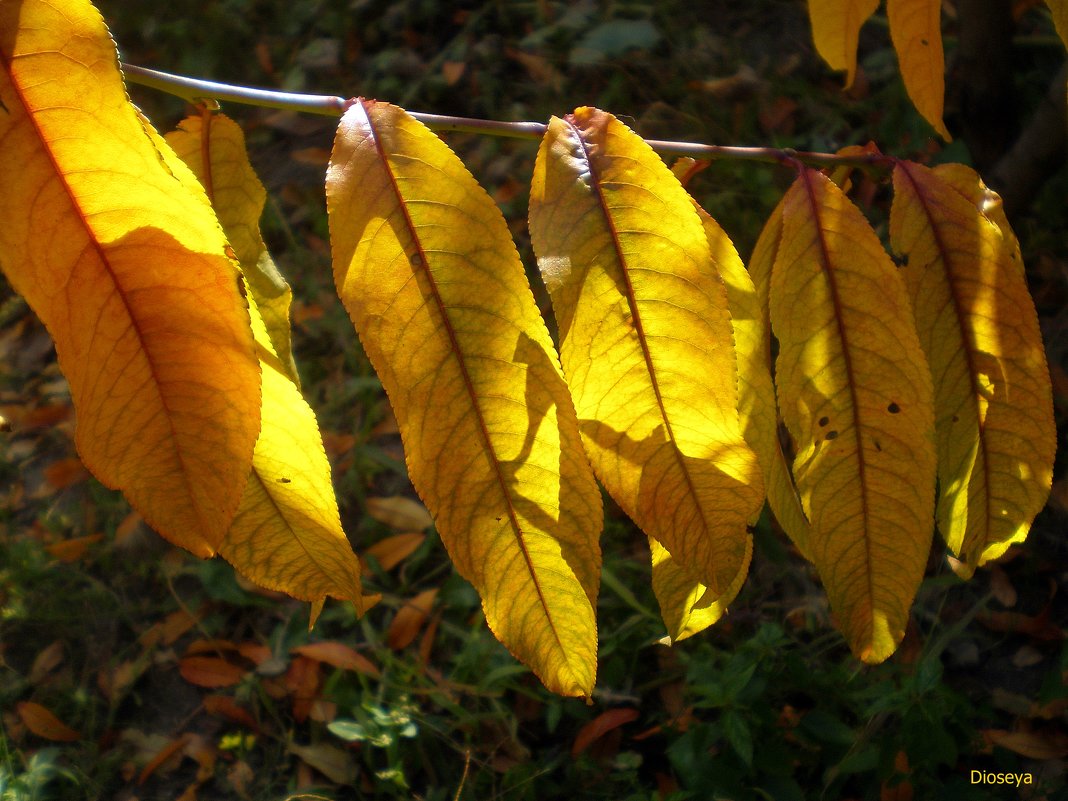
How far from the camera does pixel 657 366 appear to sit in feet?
1.97

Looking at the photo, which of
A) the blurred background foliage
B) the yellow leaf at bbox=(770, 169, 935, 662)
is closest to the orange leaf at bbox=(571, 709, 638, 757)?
the blurred background foliage

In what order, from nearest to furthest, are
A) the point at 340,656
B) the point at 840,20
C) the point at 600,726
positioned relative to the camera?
the point at 840,20 < the point at 600,726 < the point at 340,656

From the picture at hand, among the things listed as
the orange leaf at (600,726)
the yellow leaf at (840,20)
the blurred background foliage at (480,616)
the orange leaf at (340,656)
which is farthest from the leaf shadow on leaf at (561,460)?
the orange leaf at (340,656)

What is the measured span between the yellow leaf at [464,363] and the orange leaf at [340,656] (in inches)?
65.0

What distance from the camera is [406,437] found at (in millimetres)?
570

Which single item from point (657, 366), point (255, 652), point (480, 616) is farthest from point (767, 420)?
point (255, 652)

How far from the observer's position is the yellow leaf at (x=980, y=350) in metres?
0.70

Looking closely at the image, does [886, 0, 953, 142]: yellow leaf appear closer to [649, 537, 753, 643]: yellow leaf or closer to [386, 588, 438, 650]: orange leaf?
[649, 537, 753, 643]: yellow leaf

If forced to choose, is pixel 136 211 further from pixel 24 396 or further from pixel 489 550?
pixel 24 396

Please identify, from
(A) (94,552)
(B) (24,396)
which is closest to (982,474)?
(A) (94,552)

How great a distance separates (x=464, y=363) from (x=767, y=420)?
0.83ft

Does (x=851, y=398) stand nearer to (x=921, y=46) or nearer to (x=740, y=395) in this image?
(x=740, y=395)

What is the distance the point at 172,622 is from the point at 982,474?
2175 millimetres

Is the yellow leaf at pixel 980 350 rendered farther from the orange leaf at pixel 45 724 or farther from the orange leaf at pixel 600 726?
the orange leaf at pixel 45 724
